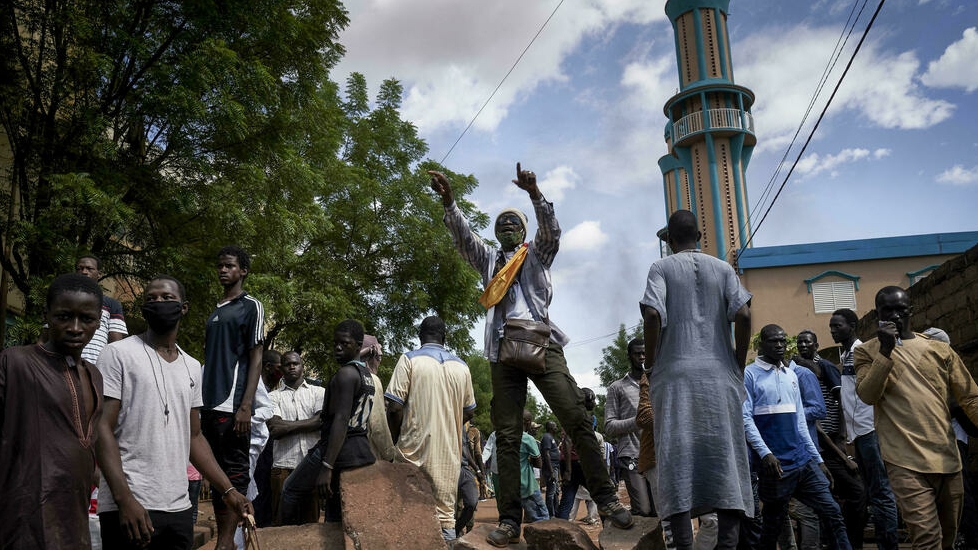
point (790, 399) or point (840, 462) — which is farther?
point (840, 462)

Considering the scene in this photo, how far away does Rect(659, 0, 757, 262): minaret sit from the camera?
109ft

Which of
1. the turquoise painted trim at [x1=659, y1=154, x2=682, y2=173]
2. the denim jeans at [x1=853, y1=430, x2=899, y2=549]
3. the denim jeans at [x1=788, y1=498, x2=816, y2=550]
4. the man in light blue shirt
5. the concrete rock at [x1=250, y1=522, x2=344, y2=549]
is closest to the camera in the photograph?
the concrete rock at [x1=250, y1=522, x2=344, y2=549]

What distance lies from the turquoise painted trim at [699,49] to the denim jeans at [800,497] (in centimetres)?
3075

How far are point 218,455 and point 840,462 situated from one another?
486cm

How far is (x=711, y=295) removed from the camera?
388 centimetres

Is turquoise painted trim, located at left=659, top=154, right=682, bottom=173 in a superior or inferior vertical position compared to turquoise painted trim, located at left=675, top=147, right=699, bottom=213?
superior

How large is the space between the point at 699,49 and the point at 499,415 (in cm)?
3239

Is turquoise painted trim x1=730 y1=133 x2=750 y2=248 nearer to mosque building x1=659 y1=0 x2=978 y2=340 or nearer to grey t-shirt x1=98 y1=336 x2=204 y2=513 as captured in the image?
mosque building x1=659 y1=0 x2=978 y2=340

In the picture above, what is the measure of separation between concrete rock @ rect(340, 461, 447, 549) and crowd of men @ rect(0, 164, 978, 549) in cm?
17

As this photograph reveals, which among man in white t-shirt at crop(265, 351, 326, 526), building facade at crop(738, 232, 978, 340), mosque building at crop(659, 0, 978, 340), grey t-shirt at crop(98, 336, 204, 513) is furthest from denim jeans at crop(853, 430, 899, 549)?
building facade at crop(738, 232, 978, 340)

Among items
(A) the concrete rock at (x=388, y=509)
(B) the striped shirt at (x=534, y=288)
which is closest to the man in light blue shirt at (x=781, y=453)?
(B) the striped shirt at (x=534, y=288)

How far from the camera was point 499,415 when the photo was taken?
4.77 meters

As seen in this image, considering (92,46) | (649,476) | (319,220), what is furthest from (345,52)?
(649,476)

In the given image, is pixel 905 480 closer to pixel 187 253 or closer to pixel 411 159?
pixel 187 253
